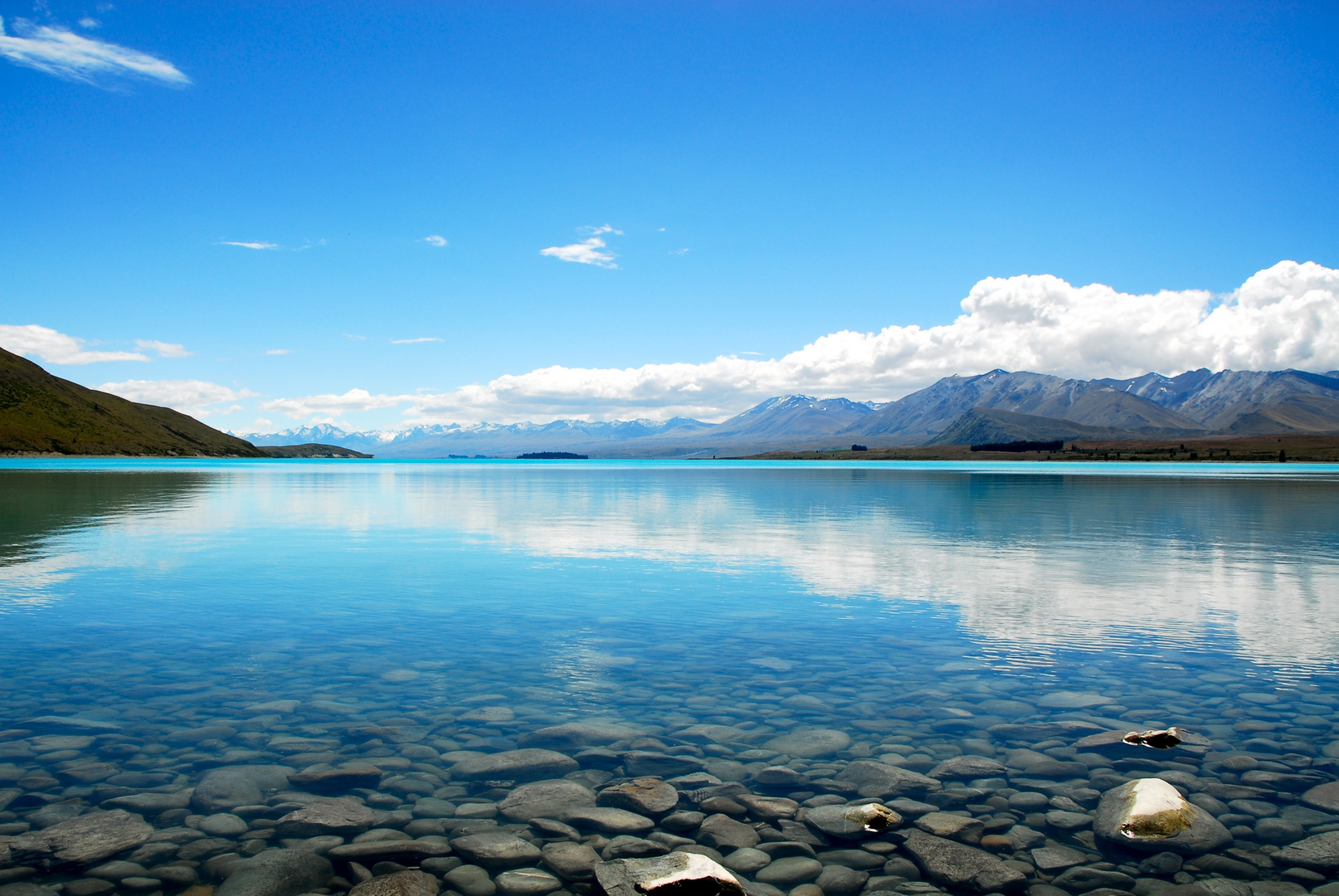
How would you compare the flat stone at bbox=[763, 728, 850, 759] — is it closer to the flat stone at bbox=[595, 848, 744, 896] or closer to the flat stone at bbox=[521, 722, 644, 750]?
the flat stone at bbox=[521, 722, 644, 750]

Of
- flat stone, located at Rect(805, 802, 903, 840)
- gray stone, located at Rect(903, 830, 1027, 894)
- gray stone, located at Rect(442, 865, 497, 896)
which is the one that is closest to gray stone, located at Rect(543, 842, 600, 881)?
gray stone, located at Rect(442, 865, 497, 896)

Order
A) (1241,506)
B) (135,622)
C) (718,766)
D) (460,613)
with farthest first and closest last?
(1241,506) < (460,613) < (135,622) < (718,766)

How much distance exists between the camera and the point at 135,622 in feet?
67.8

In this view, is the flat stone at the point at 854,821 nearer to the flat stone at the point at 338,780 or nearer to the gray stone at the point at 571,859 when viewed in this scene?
the gray stone at the point at 571,859

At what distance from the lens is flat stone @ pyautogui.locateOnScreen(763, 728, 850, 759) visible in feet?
38.8

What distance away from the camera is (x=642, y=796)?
33.5ft

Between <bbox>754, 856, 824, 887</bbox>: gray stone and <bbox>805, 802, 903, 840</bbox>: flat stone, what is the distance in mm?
722

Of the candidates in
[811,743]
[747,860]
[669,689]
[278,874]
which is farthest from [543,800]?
[669,689]

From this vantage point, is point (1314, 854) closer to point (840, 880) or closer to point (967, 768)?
point (967, 768)

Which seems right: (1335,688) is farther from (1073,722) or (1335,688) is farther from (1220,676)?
(1073,722)

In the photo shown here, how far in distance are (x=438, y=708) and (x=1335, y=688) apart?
1585 cm

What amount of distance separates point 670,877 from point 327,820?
4224 mm

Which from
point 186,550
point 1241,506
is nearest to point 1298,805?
point 186,550

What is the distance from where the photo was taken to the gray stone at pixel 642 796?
991 cm
